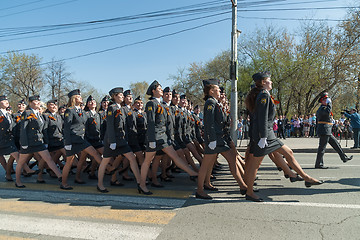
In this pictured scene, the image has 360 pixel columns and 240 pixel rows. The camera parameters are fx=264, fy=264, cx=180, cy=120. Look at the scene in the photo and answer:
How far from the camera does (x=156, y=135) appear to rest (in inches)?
196

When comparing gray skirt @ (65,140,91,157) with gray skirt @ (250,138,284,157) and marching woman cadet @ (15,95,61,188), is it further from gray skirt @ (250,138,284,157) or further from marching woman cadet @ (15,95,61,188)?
gray skirt @ (250,138,284,157)

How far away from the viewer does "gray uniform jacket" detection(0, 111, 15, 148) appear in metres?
6.52

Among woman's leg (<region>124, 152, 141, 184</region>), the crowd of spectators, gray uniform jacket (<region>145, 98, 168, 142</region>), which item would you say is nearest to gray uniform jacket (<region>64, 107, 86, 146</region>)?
woman's leg (<region>124, 152, 141, 184</region>)

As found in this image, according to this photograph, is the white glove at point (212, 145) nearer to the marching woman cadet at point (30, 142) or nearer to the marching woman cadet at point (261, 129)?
the marching woman cadet at point (261, 129)

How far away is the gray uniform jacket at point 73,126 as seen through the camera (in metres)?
5.51

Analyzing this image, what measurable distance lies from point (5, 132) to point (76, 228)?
4383 mm

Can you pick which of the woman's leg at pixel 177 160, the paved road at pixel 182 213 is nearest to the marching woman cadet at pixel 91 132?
the paved road at pixel 182 213

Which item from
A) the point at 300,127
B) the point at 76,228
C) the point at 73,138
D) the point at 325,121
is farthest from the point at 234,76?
the point at 300,127

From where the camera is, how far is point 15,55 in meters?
37.8

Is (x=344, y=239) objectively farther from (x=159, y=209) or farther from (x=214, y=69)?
(x=214, y=69)

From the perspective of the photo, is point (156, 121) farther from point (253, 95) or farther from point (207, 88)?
point (253, 95)

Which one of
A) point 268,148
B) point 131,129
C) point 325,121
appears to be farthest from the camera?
point 325,121

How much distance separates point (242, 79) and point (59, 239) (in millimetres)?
30062

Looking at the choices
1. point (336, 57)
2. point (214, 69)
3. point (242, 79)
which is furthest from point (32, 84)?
point (336, 57)
